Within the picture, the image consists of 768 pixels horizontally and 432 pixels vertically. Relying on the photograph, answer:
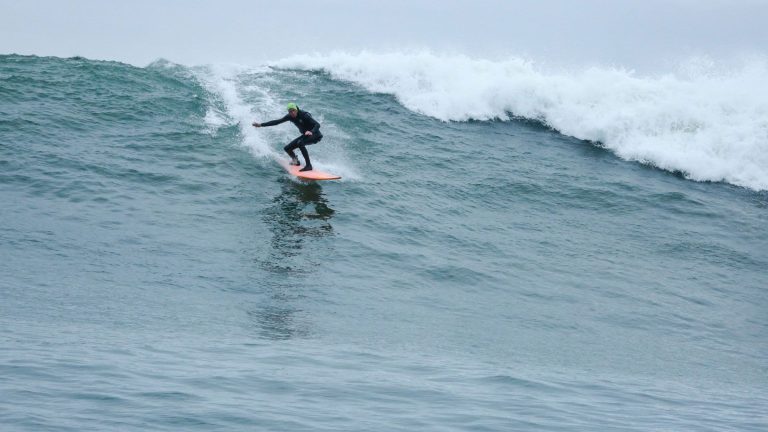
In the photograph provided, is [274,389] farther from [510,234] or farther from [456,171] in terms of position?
[456,171]

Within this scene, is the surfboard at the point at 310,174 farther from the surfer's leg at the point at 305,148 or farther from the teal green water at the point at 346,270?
the teal green water at the point at 346,270

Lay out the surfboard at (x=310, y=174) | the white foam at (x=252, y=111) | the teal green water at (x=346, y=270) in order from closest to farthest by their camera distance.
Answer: the teal green water at (x=346, y=270) < the surfboard at (x=310, y=174) < the white foam at (x=252, y=111)

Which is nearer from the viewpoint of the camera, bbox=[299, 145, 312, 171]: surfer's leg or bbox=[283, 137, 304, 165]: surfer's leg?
bbox=[299, 145, 312, 171]: surfer's leg

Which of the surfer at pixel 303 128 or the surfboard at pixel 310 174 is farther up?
the surfer at pixel 303 128

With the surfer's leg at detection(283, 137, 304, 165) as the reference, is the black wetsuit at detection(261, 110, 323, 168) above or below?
above

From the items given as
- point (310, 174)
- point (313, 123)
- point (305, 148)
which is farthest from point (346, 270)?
point (313, 123)

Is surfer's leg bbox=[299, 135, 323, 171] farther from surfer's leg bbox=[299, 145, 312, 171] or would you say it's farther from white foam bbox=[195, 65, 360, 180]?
white foam bbox=[195, 65, 360, 180]

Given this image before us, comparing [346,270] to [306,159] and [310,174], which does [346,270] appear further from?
[306,159]

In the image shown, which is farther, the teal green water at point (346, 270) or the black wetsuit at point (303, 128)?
the black wetsuit at point (303, 128)

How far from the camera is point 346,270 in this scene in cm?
1304

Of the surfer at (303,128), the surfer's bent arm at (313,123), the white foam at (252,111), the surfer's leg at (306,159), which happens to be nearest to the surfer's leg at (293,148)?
the surfer at (303,128)

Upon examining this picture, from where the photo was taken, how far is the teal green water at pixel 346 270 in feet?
23.9

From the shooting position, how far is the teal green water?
7285 mm

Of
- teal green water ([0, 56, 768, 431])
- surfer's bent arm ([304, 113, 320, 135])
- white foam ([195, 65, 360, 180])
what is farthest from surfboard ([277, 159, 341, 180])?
surfer's bent arm ([304, 113, 320, 135])
